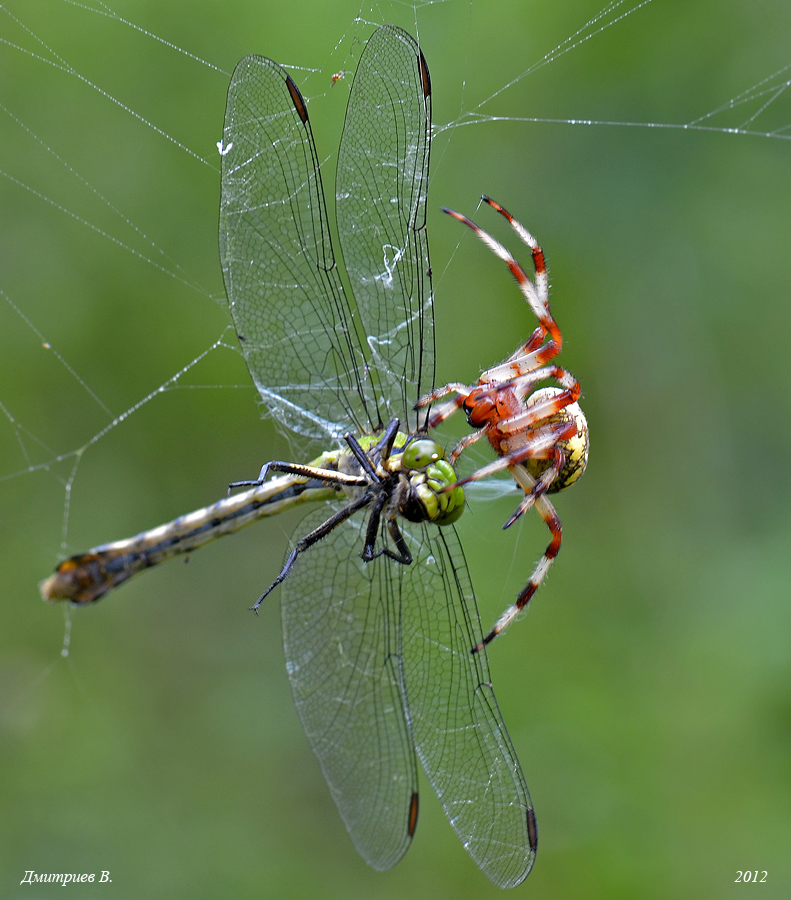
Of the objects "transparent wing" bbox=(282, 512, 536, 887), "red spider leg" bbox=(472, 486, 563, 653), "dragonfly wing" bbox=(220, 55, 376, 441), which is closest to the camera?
"dragonfly wing" bbox=(220, 55, 376, 441)

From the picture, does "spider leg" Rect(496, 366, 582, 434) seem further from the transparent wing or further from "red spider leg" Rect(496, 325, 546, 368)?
the transparent wing

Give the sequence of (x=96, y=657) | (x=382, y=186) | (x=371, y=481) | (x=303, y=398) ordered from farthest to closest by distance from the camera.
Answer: (x=96, y=657) → (x=303, y=398) → (x=371, y=481) → (x=382, y=186)

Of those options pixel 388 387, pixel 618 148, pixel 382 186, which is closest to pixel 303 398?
pixel 388 387

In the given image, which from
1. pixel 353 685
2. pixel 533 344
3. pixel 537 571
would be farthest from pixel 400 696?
pixel 533 344

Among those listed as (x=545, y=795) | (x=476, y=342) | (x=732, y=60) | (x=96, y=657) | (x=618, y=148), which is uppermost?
(x=732, y=60)

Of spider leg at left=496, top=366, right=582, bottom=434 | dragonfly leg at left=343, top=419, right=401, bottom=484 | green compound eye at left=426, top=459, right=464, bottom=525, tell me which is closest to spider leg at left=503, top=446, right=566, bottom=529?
spider leg at left=496, top=366, right=582, bottom=434

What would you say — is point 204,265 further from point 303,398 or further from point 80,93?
point 303,398

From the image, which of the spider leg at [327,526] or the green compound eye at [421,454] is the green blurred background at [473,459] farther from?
the green compound eye at [421,454]
